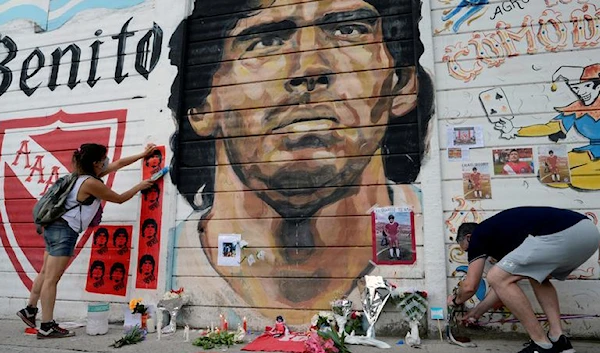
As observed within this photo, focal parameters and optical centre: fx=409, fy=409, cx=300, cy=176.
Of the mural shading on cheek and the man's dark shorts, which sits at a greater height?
the mural shading on cheek

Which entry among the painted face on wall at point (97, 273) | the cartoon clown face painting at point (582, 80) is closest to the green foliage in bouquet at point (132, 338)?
the painted face on wall at point (97, 273)

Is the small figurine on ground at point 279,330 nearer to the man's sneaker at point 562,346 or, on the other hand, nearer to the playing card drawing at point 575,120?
the man's sneaker at point 562,346

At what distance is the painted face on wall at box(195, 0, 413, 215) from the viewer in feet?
13.3

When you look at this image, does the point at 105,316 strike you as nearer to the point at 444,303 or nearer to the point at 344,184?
the point at 344,184

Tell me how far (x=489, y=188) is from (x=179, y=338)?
10.0 ft

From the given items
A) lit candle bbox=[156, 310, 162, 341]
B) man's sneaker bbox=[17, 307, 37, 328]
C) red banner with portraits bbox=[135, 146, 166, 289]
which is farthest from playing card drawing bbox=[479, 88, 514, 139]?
man's sneaker bbox=[17, 307, 37, 328]

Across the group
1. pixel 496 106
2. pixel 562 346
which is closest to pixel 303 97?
pixel 496 106

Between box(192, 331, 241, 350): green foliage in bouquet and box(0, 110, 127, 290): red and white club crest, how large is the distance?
2.06 m

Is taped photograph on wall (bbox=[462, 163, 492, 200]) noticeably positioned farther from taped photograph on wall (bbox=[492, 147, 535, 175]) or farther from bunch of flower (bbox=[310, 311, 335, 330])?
bunch of flower (bbox=[310, 311, 335, 330])

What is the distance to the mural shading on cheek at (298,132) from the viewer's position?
3.88 metres

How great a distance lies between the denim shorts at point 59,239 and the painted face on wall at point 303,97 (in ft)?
5.32

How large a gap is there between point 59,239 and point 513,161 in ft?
13.6

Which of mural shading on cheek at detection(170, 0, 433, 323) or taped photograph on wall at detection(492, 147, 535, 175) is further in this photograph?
mural shading on cheek at detection(170, 0, 433, 323)

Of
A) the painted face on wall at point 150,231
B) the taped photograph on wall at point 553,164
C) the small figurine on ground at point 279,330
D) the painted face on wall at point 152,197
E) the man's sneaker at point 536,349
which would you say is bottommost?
the small figurine on ground at point 279,330
